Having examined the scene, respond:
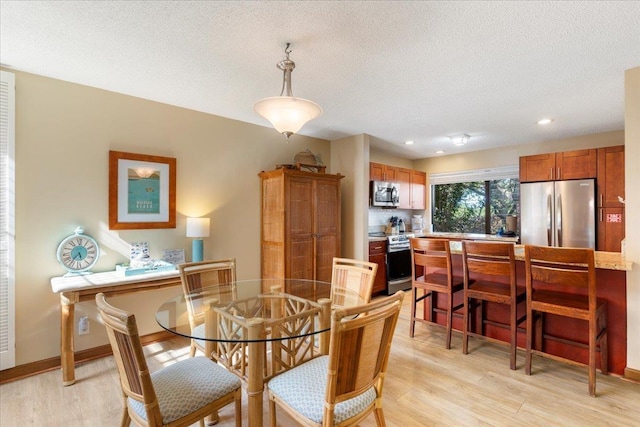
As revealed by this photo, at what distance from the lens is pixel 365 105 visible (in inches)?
130

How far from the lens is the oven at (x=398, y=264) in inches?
195

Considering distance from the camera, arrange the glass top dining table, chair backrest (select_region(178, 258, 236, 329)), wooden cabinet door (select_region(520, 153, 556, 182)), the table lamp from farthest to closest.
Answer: wooden cabinet door (select_region(520, 153, 556, 182)) < the table lamp < chair backrest (select_region(178, 258, 236, 329)) < the glass top dining table

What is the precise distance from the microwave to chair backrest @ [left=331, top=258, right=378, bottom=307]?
2588 mm

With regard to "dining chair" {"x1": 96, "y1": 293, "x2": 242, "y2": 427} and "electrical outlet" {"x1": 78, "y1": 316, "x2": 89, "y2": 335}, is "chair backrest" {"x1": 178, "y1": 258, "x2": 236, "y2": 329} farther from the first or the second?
"electrical outlet" {"x1": 78, "y1": 316, "x2": 89, "y2": 335}

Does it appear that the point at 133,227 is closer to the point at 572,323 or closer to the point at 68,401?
the point at 68,401

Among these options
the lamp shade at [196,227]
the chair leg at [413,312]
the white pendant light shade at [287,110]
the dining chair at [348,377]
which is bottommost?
the chair leg at [413,312]

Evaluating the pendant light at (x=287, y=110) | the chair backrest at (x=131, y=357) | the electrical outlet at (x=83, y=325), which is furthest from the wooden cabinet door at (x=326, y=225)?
the chair backrest at (x=131, y=357)

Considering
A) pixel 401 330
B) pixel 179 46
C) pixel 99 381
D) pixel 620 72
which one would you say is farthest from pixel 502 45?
pixel 99 381

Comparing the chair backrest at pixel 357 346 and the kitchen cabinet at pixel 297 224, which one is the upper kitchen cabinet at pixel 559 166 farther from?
the chair backrest at pixel 357 346

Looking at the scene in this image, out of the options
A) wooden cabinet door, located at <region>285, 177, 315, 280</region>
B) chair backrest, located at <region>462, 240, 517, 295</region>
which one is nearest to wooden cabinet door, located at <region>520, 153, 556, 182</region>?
chair backrest, located at <region>462, 240, 517, 295</region>

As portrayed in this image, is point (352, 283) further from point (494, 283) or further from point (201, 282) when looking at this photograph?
point (494, 283)

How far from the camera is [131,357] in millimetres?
1286

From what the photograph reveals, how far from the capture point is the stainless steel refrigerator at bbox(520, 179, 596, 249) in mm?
4012

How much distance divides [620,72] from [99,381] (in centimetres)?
484
